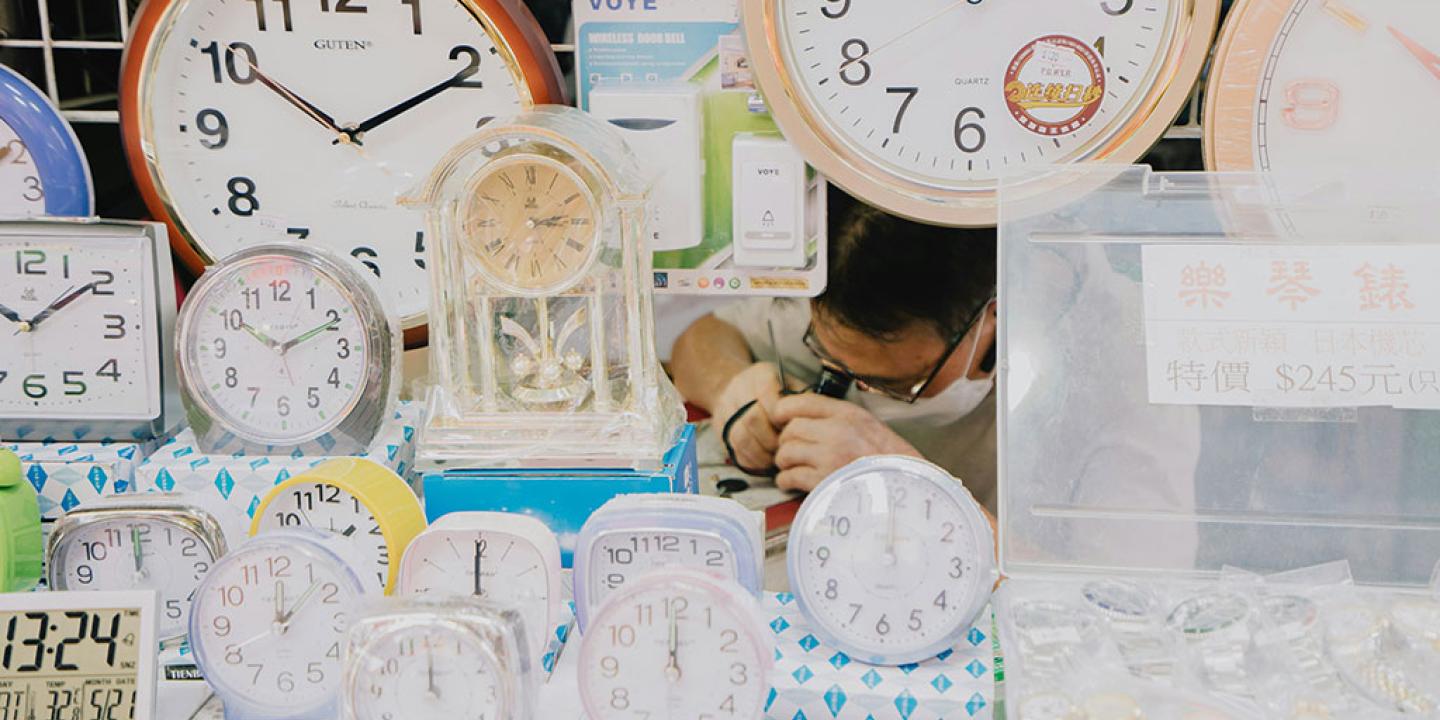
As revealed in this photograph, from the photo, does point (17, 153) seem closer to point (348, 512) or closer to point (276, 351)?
point (276, 351)

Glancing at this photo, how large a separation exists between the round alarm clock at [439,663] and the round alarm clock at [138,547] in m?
0.43

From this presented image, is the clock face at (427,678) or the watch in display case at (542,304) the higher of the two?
the watch in display case at (542,304)

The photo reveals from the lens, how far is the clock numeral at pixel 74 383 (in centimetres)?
209

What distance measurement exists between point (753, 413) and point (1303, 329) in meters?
0.97

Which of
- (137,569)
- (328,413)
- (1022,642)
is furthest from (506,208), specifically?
(1022,642)

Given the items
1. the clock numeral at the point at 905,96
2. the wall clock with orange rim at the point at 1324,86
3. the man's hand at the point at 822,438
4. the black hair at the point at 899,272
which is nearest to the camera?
the wall clock with orange rim at the point at 1324,86

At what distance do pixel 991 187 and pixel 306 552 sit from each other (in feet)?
4.05

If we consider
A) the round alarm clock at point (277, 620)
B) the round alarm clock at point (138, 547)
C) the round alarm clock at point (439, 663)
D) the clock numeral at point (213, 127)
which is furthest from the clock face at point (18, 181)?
the round alarm clock at point (439, 663)

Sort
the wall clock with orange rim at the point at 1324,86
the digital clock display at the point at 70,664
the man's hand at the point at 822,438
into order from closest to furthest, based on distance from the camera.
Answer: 1. the digital clock display at the point at 70,664
2. the wall clock with orange rim at the point at 1324,86
3. the man's hand at the point at 822,438

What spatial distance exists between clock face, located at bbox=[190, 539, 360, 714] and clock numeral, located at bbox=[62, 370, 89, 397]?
1.88ft

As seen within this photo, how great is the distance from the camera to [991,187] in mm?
2098

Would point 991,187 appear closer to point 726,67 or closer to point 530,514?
point 726,67

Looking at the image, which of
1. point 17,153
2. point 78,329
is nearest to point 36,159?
point 17,153

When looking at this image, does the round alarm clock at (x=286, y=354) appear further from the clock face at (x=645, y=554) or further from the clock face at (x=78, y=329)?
the clock face at (x=645, y=554)
